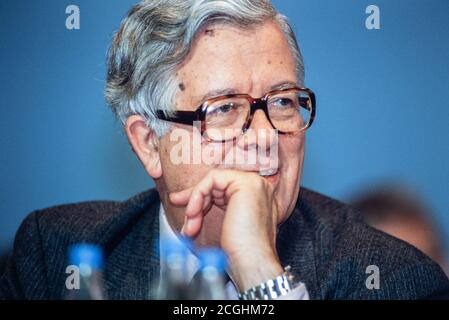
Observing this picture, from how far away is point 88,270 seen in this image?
2.08 m

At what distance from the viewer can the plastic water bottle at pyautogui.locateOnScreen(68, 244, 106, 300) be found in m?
2.01

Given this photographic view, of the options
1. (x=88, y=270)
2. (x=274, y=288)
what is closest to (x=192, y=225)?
(x=274, y=288)

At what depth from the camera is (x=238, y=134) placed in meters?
1.92

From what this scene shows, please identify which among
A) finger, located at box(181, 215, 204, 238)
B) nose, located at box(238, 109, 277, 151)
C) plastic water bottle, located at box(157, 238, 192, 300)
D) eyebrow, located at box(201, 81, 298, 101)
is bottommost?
plastic water bottle, located at box(157, 238, 192, 300)

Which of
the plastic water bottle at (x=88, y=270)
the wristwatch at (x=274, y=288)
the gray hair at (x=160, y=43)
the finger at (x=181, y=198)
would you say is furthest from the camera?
the plastic water bottle at (x=88, y=270)

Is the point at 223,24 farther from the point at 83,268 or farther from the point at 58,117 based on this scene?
the point at 83,268

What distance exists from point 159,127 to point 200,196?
0.38m

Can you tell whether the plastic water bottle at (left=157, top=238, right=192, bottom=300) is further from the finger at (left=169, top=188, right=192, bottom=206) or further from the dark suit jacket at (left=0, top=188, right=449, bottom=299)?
the finger at (left=169, top=188, right=192, bottom=206)

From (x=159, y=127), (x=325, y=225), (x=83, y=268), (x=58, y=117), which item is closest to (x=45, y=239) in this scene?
(x=83, y=268)

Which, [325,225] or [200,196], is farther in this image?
[325,225]

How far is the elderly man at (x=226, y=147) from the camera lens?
188 cm

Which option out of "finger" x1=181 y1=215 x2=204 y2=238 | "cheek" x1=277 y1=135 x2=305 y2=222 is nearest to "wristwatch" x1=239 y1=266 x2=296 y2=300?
"finger" x1=181 y1=215 x2=204 y2=238

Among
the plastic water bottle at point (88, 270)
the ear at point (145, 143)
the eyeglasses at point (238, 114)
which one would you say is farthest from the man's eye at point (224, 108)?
the plastic water bottle at point (88, 270)

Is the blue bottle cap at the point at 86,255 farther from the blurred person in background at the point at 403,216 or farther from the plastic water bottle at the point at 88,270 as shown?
the blurred person in background at the point at 403,216
